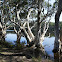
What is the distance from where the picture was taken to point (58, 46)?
42.5 feet

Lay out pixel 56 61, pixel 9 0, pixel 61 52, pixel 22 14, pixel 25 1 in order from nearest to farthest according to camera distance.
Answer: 1. pixel 56 61
2. pixel 61 52
3. pixel 9 0
4. pixel 25 1
5. pixel 22 14

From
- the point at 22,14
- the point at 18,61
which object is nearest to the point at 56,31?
the point at 18,61

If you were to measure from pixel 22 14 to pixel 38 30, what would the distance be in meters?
9.56

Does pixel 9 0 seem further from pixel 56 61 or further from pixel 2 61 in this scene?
pixel 56 61

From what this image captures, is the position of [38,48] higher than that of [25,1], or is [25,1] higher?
[25,1]

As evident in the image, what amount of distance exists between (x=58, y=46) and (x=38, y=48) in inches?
107

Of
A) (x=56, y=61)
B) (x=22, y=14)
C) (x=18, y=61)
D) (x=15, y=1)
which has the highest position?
(x=15, y=1)

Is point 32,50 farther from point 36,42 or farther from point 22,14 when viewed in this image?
point 22,14

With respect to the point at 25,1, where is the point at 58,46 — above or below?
below

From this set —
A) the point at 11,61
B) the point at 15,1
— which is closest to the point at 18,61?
the point at 11,61

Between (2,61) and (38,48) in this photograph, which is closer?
(2,61)

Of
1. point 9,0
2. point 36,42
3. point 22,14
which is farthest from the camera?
point 22,14

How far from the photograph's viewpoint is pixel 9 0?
15.2m

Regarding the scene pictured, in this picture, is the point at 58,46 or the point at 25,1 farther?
the point at 25,1
